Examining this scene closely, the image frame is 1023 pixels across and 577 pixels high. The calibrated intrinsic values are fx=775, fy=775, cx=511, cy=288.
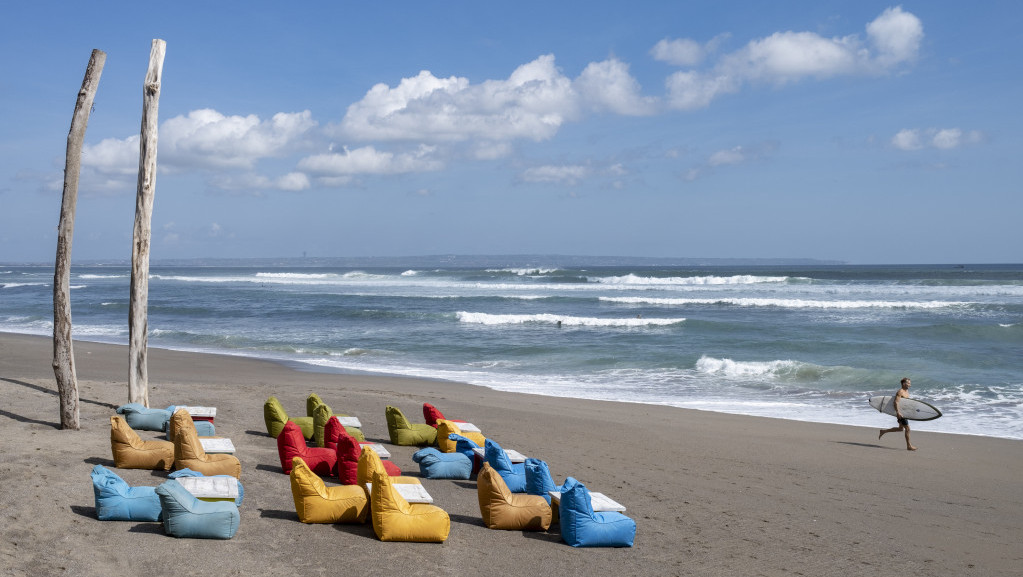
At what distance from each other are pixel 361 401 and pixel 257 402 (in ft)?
5.15

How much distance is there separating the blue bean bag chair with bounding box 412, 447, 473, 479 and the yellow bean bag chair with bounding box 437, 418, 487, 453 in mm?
590

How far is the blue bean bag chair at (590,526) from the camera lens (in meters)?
5.75

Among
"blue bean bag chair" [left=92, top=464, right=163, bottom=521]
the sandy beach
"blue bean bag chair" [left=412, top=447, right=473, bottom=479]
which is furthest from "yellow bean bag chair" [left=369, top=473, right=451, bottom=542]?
"blue bean bag chair" [left=412, top=447, right=473, bottom=479]

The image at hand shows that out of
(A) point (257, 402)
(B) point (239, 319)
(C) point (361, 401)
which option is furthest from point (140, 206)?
(B) point (239, 319)

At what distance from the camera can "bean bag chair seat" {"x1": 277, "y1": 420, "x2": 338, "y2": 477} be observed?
7258mm

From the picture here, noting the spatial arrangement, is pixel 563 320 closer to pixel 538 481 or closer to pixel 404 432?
pixel 404 432

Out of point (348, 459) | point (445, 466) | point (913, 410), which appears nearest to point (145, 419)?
point (348, 459)

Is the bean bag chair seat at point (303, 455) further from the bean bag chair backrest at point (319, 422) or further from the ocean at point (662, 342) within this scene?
the ocean at point (662, 342)

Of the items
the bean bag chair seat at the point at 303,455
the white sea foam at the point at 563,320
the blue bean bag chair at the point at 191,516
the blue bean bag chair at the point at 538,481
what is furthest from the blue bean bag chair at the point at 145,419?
the white sea foam at the point at 563,320

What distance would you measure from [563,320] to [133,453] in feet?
75.9

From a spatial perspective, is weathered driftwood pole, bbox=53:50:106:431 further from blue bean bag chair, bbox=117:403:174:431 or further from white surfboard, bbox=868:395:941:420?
white surfboard, bbox=868:395:941:420

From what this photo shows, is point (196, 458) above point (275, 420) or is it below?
above

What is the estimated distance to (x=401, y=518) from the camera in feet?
18.3

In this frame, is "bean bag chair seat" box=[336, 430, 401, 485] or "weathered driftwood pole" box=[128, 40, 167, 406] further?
"weathered driftwood pole" box=[128, 40, 167, 406]
